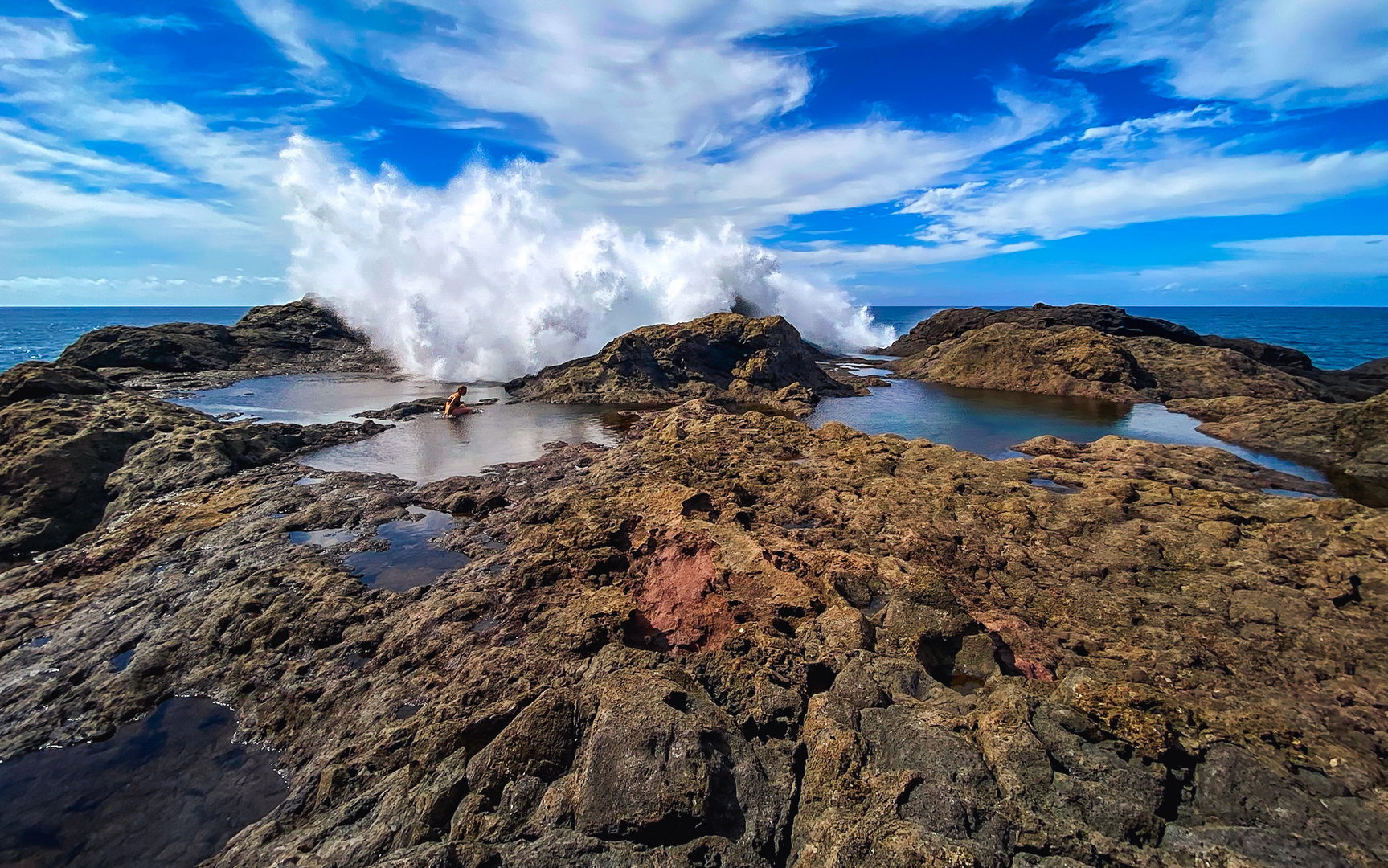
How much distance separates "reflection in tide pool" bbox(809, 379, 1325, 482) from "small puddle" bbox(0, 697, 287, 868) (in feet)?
67.8

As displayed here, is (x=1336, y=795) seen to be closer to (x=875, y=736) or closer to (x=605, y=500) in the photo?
(x=875, y=736)

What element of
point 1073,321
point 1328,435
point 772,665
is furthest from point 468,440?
point 1073,321

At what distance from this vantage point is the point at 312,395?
110ft

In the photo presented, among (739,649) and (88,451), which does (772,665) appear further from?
(88,451)

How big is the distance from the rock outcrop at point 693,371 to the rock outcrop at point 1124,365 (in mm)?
10460

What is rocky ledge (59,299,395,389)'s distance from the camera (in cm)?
3875

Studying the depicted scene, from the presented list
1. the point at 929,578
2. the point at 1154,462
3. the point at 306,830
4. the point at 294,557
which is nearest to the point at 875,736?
the point at 929,578

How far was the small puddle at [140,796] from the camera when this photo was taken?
5781mm

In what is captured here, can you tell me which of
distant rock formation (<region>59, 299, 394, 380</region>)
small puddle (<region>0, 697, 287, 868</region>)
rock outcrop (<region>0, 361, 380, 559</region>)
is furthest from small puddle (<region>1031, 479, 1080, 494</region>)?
distant rock formation (<region>59, 299, 394, 380</region>)

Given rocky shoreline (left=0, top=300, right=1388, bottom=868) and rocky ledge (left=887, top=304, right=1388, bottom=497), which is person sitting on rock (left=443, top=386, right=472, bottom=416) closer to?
rocky shoreline (left=0, top=300, right=1388, bottom=868)

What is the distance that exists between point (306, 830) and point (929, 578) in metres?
7.80

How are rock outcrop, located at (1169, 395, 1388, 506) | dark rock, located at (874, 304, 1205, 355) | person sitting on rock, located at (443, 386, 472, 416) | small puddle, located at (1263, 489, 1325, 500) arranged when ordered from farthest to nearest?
dark rock, located at (874, 304, 1205, 355), person sitting on rock, located at (443, 386, 472, 416), rock outcrop, located at (1169, 395, 1388, 506), small puddle, located at (1263, 489, 1325, 500)

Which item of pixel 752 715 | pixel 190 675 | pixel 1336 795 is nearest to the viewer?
pixel 1336 795

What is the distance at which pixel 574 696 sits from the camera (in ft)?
19.0
